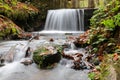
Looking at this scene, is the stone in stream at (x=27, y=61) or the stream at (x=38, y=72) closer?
the stream at (x=38, y=72)

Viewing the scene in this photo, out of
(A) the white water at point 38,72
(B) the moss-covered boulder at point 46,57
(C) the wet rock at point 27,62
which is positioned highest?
(B) the moss-covered boulder at point 46,57

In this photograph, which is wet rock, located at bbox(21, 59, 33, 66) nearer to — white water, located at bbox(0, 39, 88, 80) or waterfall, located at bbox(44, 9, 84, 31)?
white water, located at bbox(0, 39, 88, 80)

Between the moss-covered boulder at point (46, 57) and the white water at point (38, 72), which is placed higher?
the moss-covered boulder at point (46, 57)

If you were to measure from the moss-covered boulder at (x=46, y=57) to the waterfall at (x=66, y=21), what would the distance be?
25.5 ft

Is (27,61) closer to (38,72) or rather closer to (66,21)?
(38,72)

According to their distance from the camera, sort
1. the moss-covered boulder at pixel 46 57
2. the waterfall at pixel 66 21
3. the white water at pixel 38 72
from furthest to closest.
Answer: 1. the waterfall at pixel 66 21
2. the moss-covered boulder at pixel 46 57
3. the white water at pixel 38 72

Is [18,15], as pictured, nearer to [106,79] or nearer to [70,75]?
[70,75]

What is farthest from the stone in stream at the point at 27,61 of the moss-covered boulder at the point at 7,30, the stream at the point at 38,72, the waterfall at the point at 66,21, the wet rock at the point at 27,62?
the waterfall at the point at 66,21

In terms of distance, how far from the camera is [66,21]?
577 inches

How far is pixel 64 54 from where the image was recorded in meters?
7.01

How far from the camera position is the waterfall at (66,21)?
14352mm

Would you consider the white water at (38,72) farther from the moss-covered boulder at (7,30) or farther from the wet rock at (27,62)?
the moss-covered boulder at (7,30)

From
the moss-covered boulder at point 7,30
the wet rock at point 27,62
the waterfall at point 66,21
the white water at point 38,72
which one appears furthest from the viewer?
the waterfall at point 66,21

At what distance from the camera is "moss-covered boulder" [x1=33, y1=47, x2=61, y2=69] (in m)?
6.29
